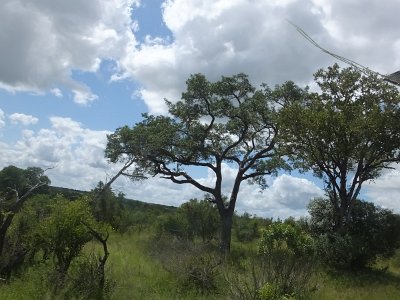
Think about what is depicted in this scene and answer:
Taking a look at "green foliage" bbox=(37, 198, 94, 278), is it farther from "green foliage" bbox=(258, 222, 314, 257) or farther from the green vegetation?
"green foliage" bbox=(258, 222, 314, 257)

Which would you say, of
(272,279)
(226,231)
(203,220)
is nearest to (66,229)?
(272,279)

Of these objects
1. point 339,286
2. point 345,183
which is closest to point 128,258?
point 339,286

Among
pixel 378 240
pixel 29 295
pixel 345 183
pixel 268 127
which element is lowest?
pixel 29 295

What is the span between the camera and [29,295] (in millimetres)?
13008

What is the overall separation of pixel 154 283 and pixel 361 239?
10952 millimetres

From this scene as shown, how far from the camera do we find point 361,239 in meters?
23.2

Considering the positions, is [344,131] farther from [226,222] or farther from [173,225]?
[173,225]

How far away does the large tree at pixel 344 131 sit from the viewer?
22531mm

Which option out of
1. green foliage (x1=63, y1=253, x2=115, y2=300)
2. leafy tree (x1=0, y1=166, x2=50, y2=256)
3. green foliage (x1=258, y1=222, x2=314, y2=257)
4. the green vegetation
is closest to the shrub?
the green vegetation

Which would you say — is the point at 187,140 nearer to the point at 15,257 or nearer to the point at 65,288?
the point at 15,257

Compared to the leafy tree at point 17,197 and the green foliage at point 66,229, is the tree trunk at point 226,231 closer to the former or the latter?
the leafy tree at point 17,197

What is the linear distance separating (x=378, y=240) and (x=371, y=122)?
5884 millimetres

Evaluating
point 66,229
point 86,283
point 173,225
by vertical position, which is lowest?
point 86,283

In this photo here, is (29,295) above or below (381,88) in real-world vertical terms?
below
